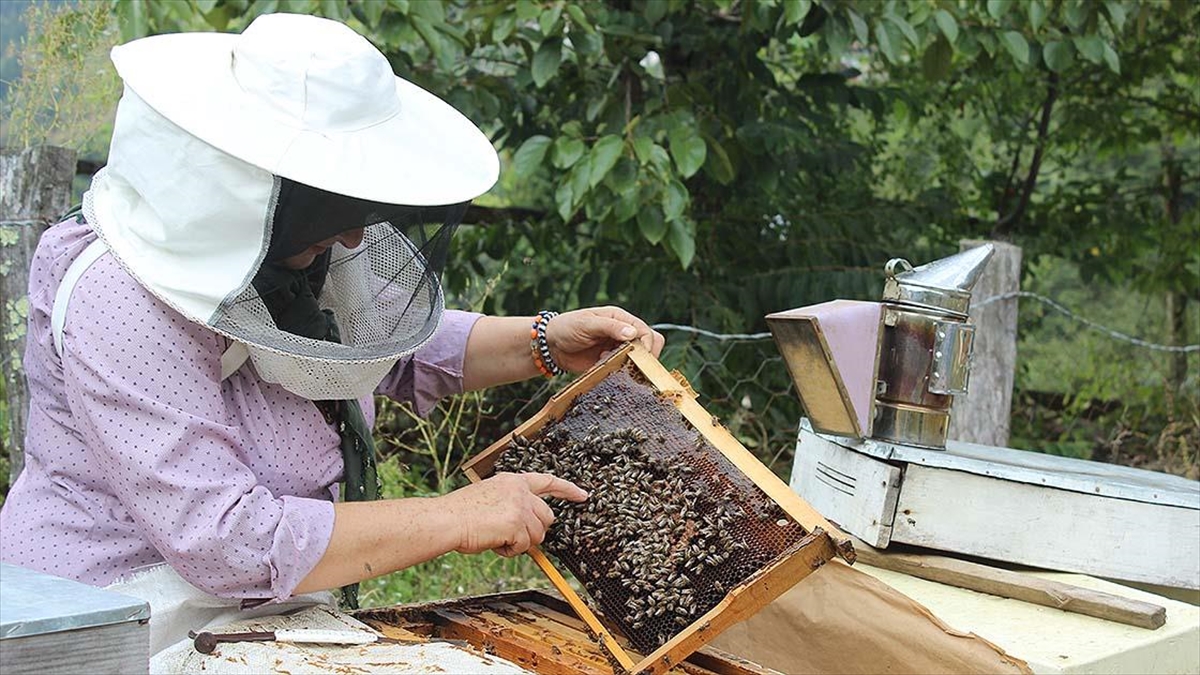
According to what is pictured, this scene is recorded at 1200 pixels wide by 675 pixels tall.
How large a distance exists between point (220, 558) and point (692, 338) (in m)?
2.86

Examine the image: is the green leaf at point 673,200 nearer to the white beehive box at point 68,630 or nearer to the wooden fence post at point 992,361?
the wooden fence post at point 992,361

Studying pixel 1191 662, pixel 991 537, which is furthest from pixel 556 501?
pixel 1191 662

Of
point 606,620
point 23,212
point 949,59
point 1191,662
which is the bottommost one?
point 1191,662

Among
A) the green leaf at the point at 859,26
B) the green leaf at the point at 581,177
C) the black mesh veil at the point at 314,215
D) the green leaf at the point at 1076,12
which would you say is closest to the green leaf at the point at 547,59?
the green leaf at the point at 581,177

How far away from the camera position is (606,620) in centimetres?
217

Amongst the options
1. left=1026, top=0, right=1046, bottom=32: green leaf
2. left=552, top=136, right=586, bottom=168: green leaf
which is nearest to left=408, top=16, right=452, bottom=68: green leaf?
left=552, top=136, right=586, bottom=168: green leaf

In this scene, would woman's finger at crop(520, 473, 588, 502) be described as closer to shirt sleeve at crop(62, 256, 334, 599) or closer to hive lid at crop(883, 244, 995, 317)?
shirt sleeve at crop(62, 256, 334, 599)

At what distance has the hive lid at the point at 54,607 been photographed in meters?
1.14

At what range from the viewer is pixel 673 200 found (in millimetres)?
3738

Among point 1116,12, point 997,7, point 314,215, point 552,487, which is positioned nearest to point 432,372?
point 552,487

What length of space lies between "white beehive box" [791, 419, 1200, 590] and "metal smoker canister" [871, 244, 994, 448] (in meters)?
0.09

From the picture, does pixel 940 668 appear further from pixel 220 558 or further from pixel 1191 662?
pixel 220 558

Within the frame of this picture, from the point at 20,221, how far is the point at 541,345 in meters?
1.60

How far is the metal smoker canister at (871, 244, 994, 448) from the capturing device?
2.71 metres
